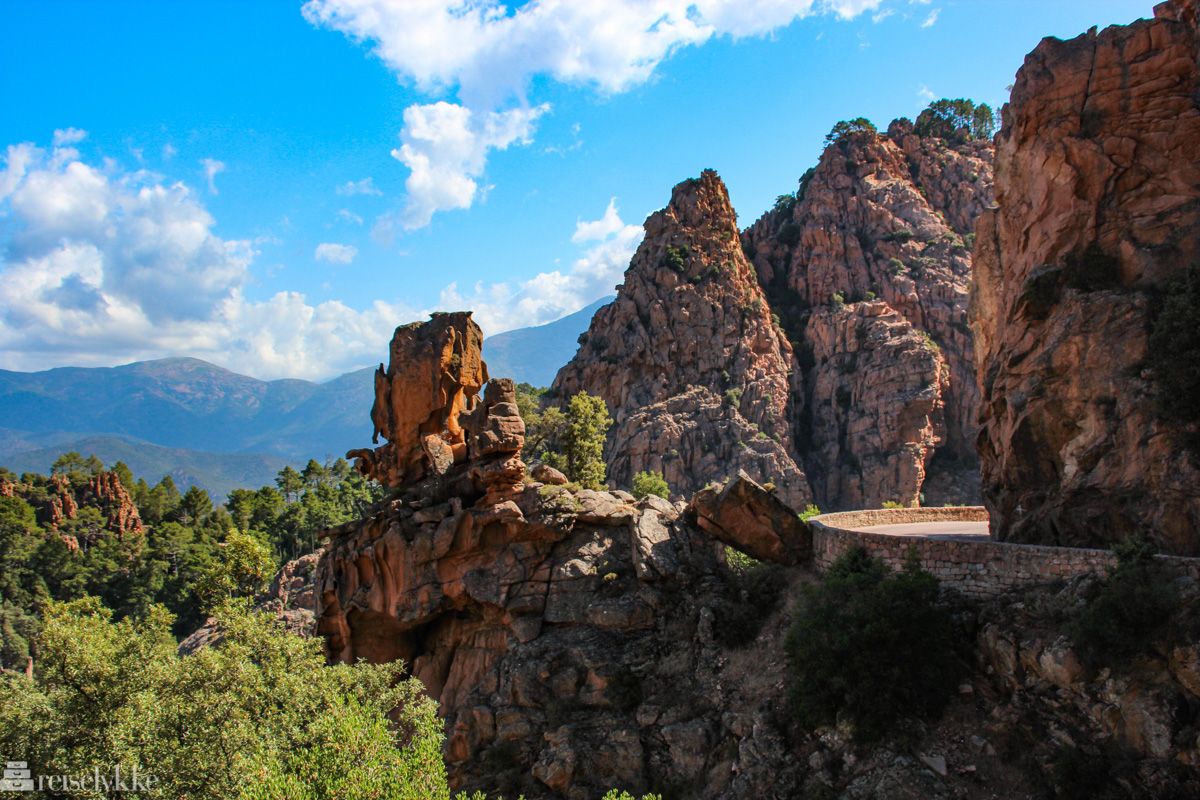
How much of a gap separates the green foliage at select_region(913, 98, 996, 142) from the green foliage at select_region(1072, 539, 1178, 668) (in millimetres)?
98868

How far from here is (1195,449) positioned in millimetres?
19062

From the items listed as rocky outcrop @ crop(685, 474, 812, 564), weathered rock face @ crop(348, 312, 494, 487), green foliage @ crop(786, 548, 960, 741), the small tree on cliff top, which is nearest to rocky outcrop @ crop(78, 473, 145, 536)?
the small tree on cliff top

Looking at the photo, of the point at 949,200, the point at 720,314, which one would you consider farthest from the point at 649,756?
the point at 949,200

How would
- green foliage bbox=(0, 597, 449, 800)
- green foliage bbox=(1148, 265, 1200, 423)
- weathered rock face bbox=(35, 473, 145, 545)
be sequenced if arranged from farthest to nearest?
weathered rock face bbox=(35, 473, 145, 545)
green foliage bbox=(1148, 265, 1200, 423)
green foliage bbox=(0, 597, 449, 800)

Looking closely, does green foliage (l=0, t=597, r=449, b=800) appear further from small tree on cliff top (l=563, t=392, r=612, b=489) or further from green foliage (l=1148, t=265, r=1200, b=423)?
small tree on cliff top (l=563, t=392, r=612, b=489)

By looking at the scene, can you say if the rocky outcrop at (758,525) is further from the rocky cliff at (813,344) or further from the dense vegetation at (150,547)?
the rocky cliff at (813,344)

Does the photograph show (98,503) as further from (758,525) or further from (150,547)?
(758,525)

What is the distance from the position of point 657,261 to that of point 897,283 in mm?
28418

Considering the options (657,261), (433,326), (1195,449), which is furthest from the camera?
(657,261)

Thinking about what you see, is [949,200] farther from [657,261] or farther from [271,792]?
[271,792]

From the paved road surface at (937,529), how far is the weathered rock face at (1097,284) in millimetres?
2406

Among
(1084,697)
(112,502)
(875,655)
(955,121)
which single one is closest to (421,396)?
(875,655)

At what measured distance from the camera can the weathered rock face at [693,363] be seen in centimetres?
7750

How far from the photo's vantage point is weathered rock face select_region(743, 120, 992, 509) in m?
79.2
